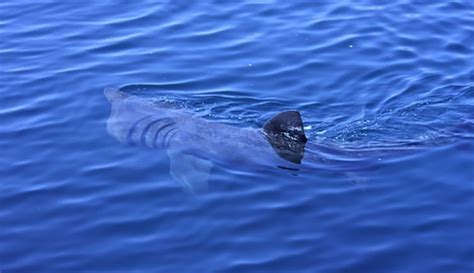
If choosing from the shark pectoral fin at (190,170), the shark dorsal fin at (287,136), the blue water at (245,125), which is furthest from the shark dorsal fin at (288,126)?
the shark pectoral fin at (190,170)

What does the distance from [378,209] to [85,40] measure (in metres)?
7.96

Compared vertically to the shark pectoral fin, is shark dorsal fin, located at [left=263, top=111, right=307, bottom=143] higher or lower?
higher

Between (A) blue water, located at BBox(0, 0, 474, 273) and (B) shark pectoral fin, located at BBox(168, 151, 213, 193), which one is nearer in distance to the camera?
(A) blue water, located at BBox(0, 0, 474, 273)

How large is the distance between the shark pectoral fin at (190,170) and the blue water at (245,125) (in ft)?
0.53

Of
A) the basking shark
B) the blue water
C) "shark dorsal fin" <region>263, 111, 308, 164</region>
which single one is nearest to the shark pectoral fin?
the basking shark

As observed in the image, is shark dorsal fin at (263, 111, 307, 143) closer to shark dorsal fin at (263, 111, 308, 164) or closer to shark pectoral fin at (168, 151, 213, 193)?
shark dorsal fin at (263, 111, 308, 164)

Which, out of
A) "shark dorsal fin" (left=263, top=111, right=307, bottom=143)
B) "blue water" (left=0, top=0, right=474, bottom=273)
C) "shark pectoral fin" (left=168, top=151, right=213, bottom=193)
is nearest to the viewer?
"blue water" (left=0, top=0, right=474, bottom=273)

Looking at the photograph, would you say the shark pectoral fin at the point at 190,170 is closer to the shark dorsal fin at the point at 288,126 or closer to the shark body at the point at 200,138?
the shark body at the point at 200,138

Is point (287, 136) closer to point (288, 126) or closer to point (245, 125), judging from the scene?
point (288, 126)

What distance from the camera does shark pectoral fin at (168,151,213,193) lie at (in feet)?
36.2

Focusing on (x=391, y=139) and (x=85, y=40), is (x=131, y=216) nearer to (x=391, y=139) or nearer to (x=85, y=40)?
(x=391, y=139)

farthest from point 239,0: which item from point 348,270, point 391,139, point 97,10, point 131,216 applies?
point 348,270

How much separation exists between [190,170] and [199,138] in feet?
3.66

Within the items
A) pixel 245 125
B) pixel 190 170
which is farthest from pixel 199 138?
pixel 190 170
